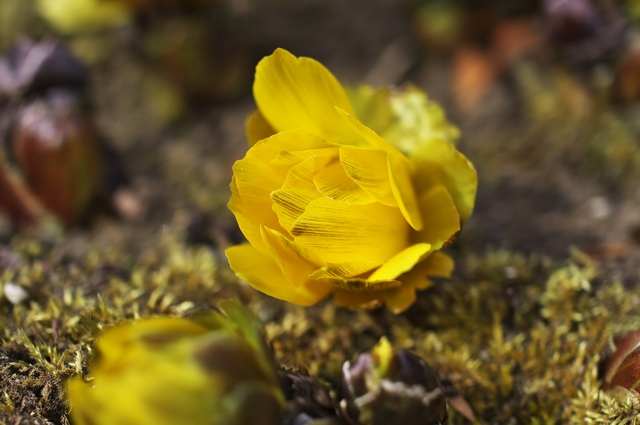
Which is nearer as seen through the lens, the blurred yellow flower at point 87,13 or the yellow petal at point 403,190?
the yellow petal at point 403,190

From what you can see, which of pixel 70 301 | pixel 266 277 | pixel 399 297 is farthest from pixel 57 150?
pixel 399 297

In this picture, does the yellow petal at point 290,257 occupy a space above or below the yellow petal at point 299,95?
below

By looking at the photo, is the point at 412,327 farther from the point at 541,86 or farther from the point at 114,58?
the point at 114,58

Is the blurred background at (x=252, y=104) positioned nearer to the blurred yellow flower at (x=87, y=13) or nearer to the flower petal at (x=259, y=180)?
the blurred yellow flower at (x=87, y=13)

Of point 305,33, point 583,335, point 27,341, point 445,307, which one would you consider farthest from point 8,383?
point 305,33

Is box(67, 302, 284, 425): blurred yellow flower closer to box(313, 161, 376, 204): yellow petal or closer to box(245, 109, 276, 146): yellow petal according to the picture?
box(313, 161, 376, 204): yellow petal

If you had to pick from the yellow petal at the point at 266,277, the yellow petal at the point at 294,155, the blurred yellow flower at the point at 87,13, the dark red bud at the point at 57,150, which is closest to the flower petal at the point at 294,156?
the yellow petal at the point at 294,155

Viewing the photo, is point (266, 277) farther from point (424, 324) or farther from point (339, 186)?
point (424, 324)
